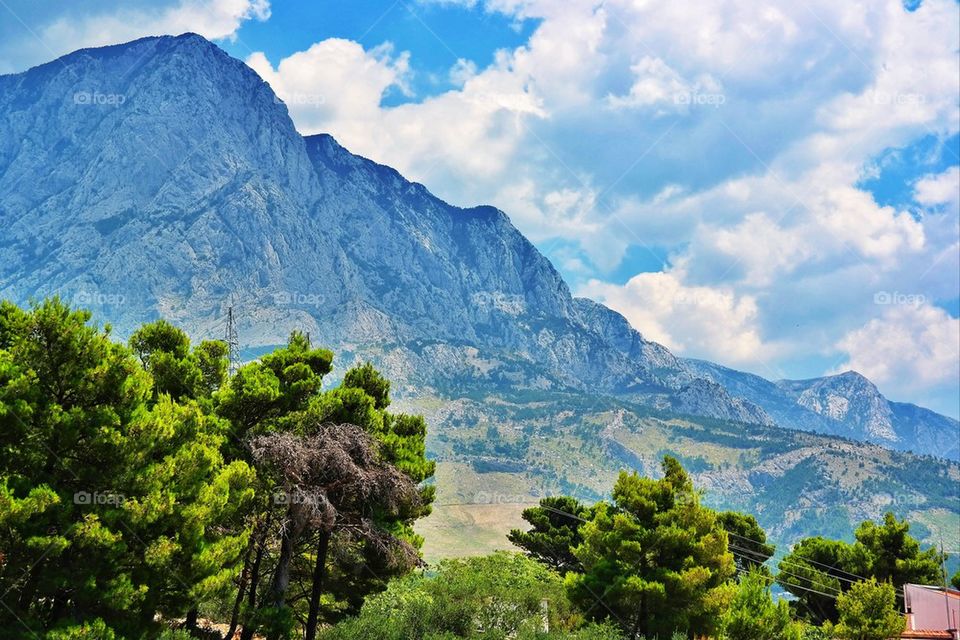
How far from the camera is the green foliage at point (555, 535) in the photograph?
57094 mm

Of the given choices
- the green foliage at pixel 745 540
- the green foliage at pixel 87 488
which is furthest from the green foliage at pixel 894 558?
the green foliage at pixel 87 488

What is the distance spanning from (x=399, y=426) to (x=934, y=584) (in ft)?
137

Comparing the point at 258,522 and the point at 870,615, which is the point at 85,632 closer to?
the point at 258,522

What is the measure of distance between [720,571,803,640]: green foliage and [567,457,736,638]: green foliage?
69.3 inches

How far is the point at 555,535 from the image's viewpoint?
57969 mm

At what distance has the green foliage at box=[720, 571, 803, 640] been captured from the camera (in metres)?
31.1

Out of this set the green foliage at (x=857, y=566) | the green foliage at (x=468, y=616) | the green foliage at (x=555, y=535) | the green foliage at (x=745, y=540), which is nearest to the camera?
Result: the green foliage at (x=468, y=616)

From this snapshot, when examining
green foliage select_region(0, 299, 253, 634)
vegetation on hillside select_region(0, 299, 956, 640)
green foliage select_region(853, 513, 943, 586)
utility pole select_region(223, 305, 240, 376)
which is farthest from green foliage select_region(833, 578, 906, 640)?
utility pole select_region(223, 305, 240, 376)

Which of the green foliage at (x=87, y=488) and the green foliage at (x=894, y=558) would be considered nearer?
the green foliage at (x=87, y=488)

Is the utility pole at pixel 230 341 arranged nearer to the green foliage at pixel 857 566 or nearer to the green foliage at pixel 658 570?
the green foliage at pixel 658 570

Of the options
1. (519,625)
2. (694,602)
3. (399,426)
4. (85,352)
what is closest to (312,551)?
(399,426)

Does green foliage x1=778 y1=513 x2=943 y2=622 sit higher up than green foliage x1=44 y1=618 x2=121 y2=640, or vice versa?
green foliage x1=778 y1=513 x2=943 y2=622

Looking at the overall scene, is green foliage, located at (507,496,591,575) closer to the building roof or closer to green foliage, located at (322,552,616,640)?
the building roof

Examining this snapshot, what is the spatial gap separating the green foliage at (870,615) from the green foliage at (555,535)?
21378mm
